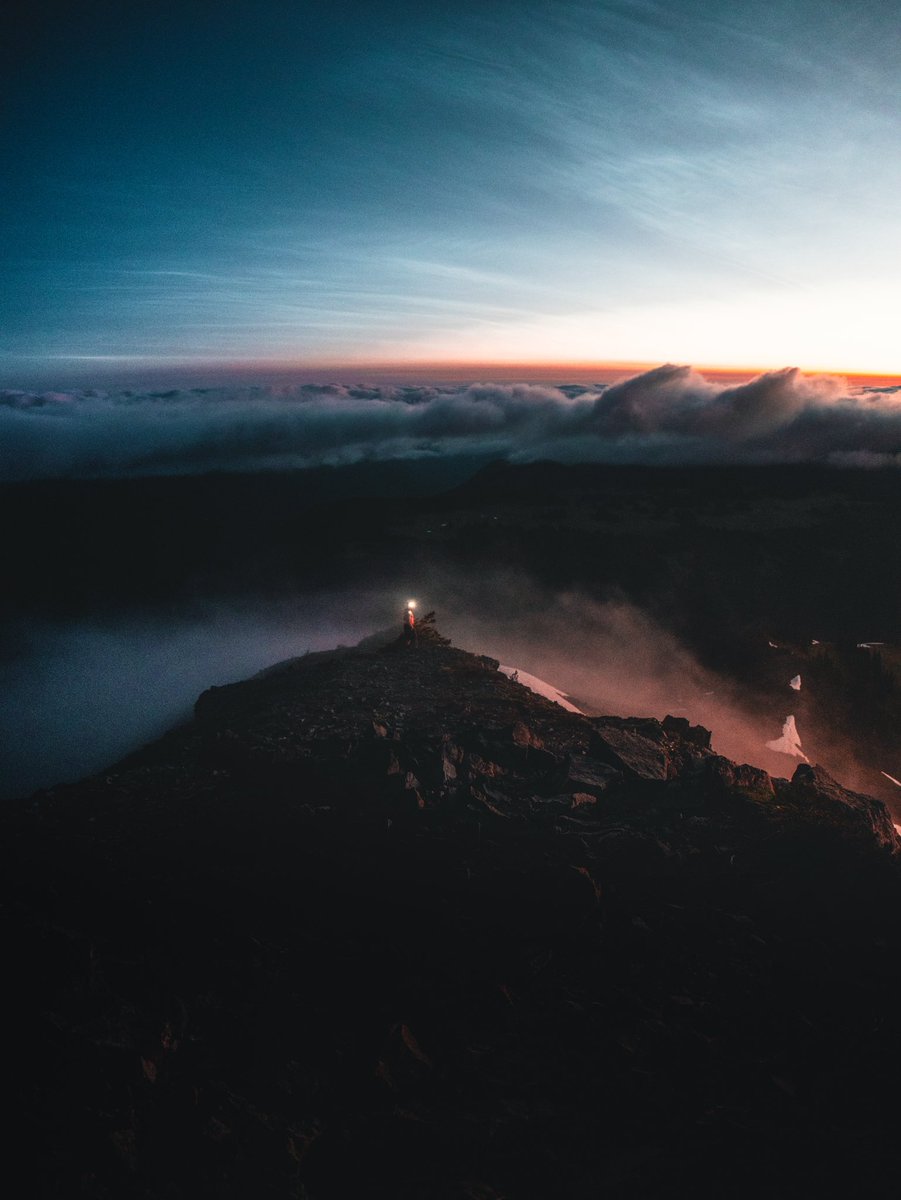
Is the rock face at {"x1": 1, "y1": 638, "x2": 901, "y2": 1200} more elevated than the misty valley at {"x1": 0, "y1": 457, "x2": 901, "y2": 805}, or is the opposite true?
the rock face at {"x1": 1, "y1": 638, "x2": 901, "y2": 1200}

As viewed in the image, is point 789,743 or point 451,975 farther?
point 789,743

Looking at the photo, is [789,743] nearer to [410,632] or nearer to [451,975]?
[410,632]

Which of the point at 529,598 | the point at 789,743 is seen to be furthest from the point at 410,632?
the point at 529,598

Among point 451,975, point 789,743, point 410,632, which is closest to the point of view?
point 451,975

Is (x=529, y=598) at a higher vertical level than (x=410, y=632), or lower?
lower

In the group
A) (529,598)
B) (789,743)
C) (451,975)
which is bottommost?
(529,598)

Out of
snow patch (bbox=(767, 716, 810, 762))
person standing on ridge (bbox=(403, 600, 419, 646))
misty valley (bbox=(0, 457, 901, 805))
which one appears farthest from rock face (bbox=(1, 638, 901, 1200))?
misty valley (bbox=(0, 457, 901, 805))

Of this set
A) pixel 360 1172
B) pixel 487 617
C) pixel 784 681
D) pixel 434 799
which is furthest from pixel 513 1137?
pixel 487 617

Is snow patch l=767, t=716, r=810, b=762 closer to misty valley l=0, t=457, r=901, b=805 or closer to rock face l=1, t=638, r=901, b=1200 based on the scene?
misty valley l=0, t=457, r=901, b=805

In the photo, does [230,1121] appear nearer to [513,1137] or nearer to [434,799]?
[513,1137]
